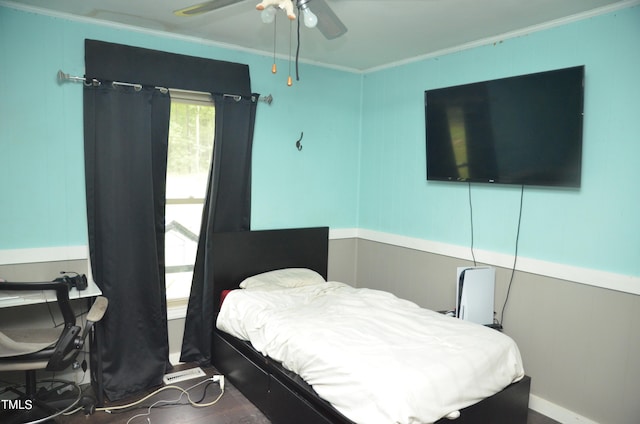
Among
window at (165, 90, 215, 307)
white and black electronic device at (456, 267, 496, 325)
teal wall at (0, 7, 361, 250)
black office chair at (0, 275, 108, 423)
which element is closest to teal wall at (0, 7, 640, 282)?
teal wall at (0, 7, 361, 250)

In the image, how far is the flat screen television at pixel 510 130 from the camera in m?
2.65

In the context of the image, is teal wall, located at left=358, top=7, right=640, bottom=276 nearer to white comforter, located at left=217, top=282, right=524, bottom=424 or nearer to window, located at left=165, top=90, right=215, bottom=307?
white comforter, located at left=217, top=282, right=524, bottom=424

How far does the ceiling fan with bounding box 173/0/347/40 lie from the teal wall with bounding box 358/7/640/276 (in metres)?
1.45

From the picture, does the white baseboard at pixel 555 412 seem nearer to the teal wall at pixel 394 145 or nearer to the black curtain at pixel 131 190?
the teal wall at pixel 394 145

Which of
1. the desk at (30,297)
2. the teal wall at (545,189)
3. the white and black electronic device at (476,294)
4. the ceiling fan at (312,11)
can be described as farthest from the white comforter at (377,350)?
the ceiling fan at (312,11)

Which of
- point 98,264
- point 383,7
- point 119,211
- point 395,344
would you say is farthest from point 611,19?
point 98,264

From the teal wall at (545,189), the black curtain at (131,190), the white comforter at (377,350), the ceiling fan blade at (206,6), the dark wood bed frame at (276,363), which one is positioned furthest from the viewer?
the black curtain at (131,190)

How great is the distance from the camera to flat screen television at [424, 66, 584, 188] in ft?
8.70

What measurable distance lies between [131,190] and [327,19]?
1828 mm

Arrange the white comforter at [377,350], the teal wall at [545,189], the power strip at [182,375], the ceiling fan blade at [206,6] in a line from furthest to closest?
the power strip at [182,375] → the teal wall at [545,189] → the ceiling fan blade at [206,6] → the white comforter at [377,350]

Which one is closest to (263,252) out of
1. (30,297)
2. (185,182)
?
(185,182)

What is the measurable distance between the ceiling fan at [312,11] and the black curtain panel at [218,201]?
48.9 inches

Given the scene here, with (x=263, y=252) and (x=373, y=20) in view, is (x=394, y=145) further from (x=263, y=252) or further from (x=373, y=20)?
(x=263, y=252)

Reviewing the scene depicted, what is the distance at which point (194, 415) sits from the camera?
275 cm
